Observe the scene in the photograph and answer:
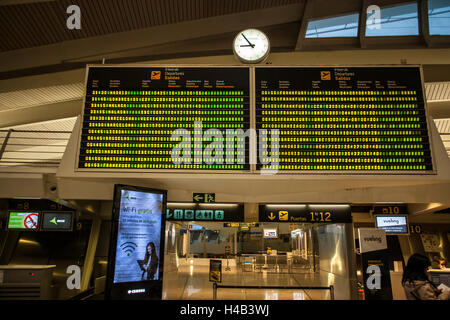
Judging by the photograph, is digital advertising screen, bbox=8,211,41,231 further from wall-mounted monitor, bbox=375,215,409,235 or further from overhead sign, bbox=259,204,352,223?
wall-mounted monitor, bbox=375,215,409,235

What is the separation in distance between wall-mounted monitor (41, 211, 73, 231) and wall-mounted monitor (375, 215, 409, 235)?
869 cm

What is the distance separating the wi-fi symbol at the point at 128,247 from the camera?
4.98 meters

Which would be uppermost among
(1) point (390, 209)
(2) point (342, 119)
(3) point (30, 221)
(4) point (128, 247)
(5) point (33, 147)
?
(5) point (33, 147)

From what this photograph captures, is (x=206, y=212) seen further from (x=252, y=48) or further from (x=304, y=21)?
(x=304, y=21)

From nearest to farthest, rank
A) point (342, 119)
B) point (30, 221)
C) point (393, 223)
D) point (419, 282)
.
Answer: point (419, 282)
point (342, 119)
point (30, 221)
point (393, 223)

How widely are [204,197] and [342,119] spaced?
3246 millimetres

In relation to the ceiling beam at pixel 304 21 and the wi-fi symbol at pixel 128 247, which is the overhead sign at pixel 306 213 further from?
the ceiling beam at pixel 304 21

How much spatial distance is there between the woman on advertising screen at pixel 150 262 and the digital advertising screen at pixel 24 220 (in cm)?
430

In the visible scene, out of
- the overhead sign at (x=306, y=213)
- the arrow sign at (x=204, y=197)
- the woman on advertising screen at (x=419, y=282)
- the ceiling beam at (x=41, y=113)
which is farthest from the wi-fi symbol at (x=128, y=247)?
the ceiling beam at (x=41, y=113)

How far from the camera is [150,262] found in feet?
17.2

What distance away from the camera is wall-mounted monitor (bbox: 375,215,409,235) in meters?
9.35

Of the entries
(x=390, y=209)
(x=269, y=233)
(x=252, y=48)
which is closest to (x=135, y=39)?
(x=252, y=48)

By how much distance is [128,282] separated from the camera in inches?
193

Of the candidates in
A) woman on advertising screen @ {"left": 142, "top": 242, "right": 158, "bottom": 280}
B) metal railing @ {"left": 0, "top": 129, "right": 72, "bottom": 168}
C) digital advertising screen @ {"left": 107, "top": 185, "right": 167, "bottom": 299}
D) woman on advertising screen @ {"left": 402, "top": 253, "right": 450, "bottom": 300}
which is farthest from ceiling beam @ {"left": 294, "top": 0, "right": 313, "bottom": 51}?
metal railing @ {"left": 0, "top": 129, "right": 72, "bottom": 168}
